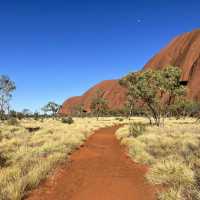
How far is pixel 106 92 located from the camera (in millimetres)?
190625

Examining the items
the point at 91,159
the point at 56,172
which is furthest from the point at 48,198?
the point at 91,159

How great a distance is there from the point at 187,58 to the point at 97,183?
443 ft

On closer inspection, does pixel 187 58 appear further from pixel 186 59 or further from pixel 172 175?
pixel 172 175

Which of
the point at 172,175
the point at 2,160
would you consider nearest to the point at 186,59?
the point at 2,160

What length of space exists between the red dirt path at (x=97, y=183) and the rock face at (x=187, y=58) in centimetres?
11000

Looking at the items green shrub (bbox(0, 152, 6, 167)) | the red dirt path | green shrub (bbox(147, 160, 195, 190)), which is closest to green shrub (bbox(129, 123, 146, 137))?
the red dirt path

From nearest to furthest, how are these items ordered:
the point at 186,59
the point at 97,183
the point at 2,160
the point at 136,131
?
the point at 97,183 → the point at 2,160 → the point at 136,131 → the point at 186,59

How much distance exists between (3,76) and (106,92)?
5805 inches

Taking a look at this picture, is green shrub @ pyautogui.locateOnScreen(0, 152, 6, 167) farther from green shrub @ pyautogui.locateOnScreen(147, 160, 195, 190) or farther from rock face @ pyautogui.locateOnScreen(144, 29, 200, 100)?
rock face @ pyautogui.locateOnScreen(144, 29, 200, 100)

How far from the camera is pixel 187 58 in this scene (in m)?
132

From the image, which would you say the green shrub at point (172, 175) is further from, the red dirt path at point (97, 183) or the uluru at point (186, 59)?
the uluru at point (186, 59)

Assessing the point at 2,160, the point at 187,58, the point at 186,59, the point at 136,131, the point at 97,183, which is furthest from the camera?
the point at 186,59

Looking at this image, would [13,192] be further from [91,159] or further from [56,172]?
[91,159]

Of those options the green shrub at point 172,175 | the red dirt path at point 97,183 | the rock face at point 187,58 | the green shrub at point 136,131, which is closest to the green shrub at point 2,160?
the red dirt path at point 97,183
